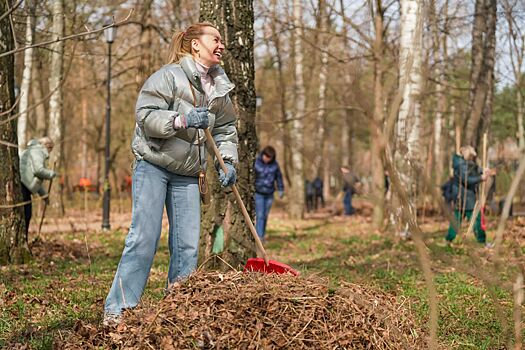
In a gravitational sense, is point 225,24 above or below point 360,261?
above

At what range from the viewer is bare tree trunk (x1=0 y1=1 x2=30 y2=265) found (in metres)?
7.23

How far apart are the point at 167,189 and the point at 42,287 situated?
93.4 inches

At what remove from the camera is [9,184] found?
737cm

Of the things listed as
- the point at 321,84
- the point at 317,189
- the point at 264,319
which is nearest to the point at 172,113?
the point at 264,319

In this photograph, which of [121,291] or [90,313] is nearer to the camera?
[121,291]

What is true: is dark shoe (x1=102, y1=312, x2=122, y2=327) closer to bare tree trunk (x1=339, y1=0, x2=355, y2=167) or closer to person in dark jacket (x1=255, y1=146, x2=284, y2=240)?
bare tree trunk (x1=339, y1=0, x2=355, y2=167)

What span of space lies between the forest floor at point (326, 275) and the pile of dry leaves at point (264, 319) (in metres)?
0.21

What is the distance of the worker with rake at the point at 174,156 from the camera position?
4215 mm

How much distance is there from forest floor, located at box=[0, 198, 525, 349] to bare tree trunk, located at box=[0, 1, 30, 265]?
0.71ft

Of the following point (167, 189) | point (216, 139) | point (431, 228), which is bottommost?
point (431, 228)

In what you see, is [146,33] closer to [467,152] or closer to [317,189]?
[467,152]

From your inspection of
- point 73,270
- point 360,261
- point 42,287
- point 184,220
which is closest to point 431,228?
point 360,261

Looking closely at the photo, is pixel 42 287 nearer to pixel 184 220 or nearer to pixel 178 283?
pixel 184 220

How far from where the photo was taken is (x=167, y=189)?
4.46 m
